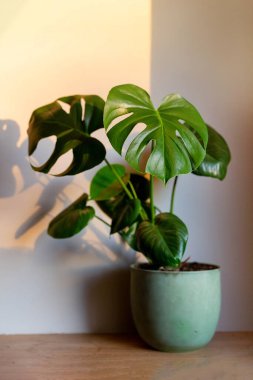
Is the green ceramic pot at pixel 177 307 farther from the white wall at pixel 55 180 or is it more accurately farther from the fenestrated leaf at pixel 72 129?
the fenestrated leaf at pixel 72 129

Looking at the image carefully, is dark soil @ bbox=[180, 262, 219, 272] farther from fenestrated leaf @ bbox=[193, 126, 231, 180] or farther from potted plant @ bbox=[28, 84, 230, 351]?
fenestrated leaf @ bbox=[193, 126, 231, 180]

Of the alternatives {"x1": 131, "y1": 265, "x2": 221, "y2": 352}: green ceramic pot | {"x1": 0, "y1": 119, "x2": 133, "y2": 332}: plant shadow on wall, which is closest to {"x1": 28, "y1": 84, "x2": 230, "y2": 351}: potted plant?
{"x1": 131, "y1": 265, "x2": 221, "y2": 352}: green ceramic pot

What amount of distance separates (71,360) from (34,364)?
0.09 meters

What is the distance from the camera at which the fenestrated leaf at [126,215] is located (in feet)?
3.67

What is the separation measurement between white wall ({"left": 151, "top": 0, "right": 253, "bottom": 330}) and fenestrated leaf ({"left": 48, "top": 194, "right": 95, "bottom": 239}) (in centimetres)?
27

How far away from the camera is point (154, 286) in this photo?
3.74ft

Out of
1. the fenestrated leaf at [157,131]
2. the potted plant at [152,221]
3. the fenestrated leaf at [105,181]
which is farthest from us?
the fenestrated leaf at [105,181]

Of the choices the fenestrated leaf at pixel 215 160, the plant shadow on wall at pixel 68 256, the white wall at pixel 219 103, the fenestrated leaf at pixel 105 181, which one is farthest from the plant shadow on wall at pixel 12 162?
the fenestrated leaf at pixel 215 160

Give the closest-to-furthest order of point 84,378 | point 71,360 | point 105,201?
point 84,378
point 71,360
point 105,201

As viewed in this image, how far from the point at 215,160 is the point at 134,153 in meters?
0.37

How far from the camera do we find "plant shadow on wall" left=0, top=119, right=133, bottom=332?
1.38 m

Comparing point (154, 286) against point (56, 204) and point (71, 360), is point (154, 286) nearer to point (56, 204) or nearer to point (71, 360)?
point (71, 360)

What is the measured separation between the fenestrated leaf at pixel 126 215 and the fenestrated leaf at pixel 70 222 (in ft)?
0.38

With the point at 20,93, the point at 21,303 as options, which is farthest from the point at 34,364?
the point at 20,93
